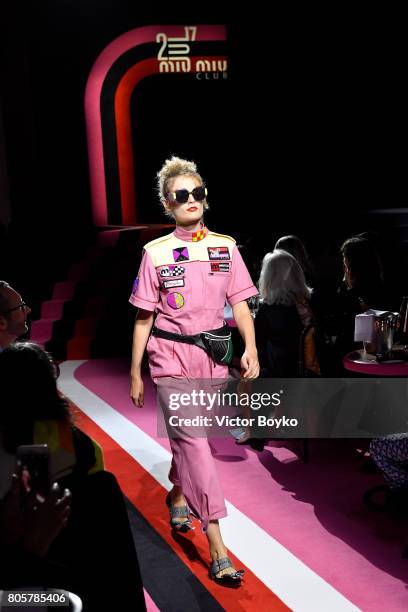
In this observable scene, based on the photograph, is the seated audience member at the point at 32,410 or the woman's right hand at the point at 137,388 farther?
the woman's right hand at the point at 137,388

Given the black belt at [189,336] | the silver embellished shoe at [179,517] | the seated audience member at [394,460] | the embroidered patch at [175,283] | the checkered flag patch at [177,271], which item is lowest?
the silver embellished shoe at [179,517]

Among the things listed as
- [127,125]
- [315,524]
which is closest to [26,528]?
[315,524]

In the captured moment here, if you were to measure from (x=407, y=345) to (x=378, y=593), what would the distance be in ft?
4.11

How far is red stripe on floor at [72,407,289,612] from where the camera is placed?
8.96 feet

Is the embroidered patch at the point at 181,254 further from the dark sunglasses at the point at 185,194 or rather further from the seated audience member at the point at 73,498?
the seated audience member at the point at 73,498

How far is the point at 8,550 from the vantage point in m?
1.47

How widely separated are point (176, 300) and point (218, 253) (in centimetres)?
28

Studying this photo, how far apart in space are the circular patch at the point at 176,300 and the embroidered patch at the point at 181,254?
0.50ft

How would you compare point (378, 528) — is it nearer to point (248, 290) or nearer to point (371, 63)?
point (248, 290)

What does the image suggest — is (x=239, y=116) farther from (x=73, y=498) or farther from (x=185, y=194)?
(x=73, y=498)

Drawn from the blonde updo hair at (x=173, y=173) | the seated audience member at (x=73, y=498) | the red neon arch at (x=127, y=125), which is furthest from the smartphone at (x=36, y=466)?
the red neon arch at (x=127, y=125)

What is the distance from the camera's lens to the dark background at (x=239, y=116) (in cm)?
1078

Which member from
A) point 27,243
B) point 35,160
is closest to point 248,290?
point 27,243

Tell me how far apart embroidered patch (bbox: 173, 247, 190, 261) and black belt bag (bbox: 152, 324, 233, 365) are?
1.07 feet
